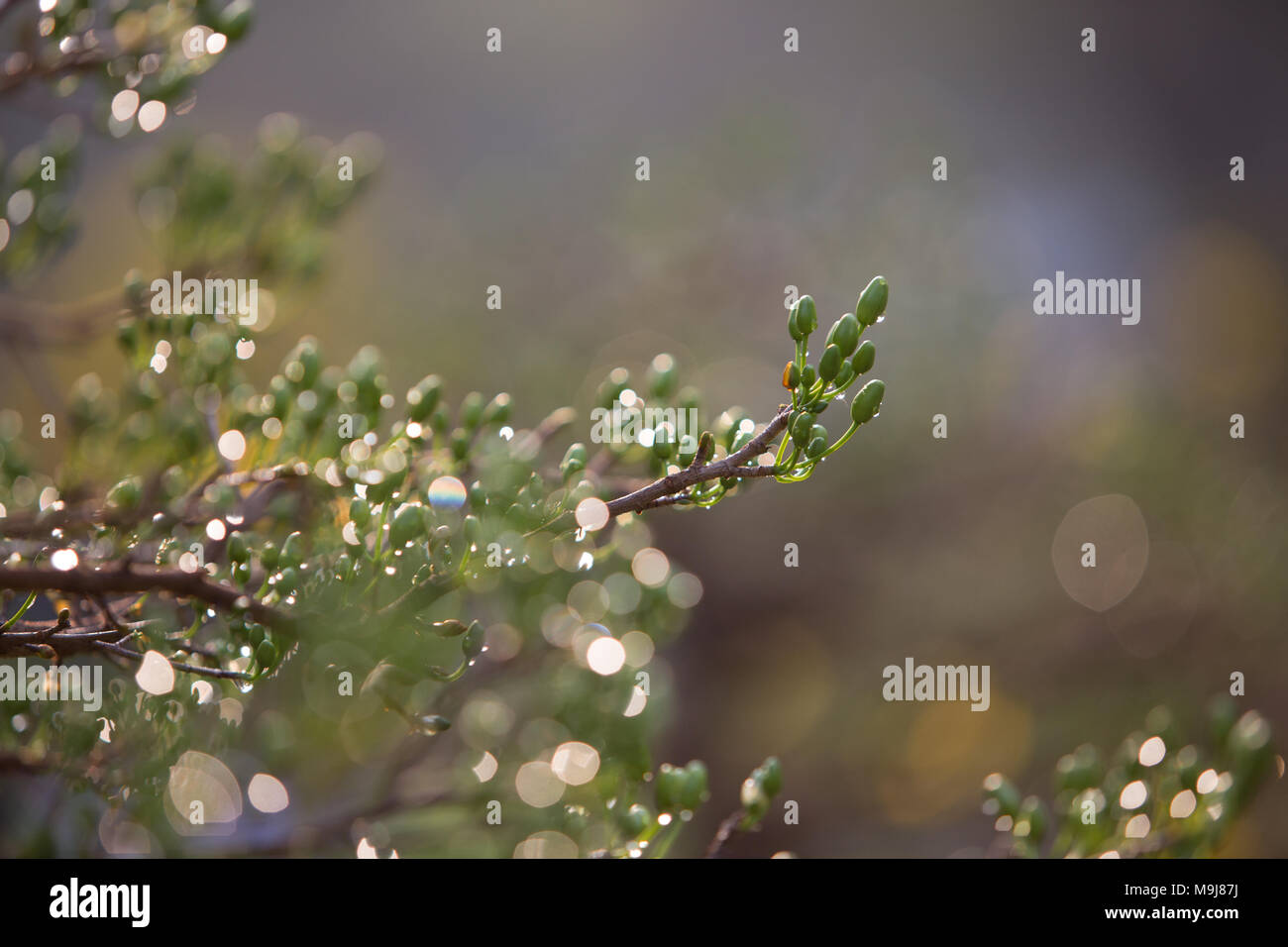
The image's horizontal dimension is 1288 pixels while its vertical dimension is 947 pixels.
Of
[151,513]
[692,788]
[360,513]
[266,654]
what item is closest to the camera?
[266,654]

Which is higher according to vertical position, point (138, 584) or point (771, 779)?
point (138, 584)

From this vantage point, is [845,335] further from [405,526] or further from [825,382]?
[405,526]

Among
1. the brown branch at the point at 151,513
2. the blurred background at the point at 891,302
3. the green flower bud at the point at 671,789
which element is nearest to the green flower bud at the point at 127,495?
the brown branch at the point at 151,513

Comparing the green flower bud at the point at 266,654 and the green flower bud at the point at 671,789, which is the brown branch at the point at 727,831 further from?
the green flower bud at the point at 266,654

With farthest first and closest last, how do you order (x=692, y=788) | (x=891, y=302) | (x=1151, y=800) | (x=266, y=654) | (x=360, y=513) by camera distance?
(x=891, y=302) → (x=1151, y=800) → (x=692, y=788) → (x=360, y=513) → (x=266, y=654)

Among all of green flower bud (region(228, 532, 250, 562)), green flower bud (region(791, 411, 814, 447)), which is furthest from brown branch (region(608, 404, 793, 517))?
green flower bud (region(228, 532, 250, 562))

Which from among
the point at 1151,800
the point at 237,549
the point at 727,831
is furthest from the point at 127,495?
the point at 1151,800

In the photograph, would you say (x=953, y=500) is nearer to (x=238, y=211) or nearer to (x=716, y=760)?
(x=716, y=760)
